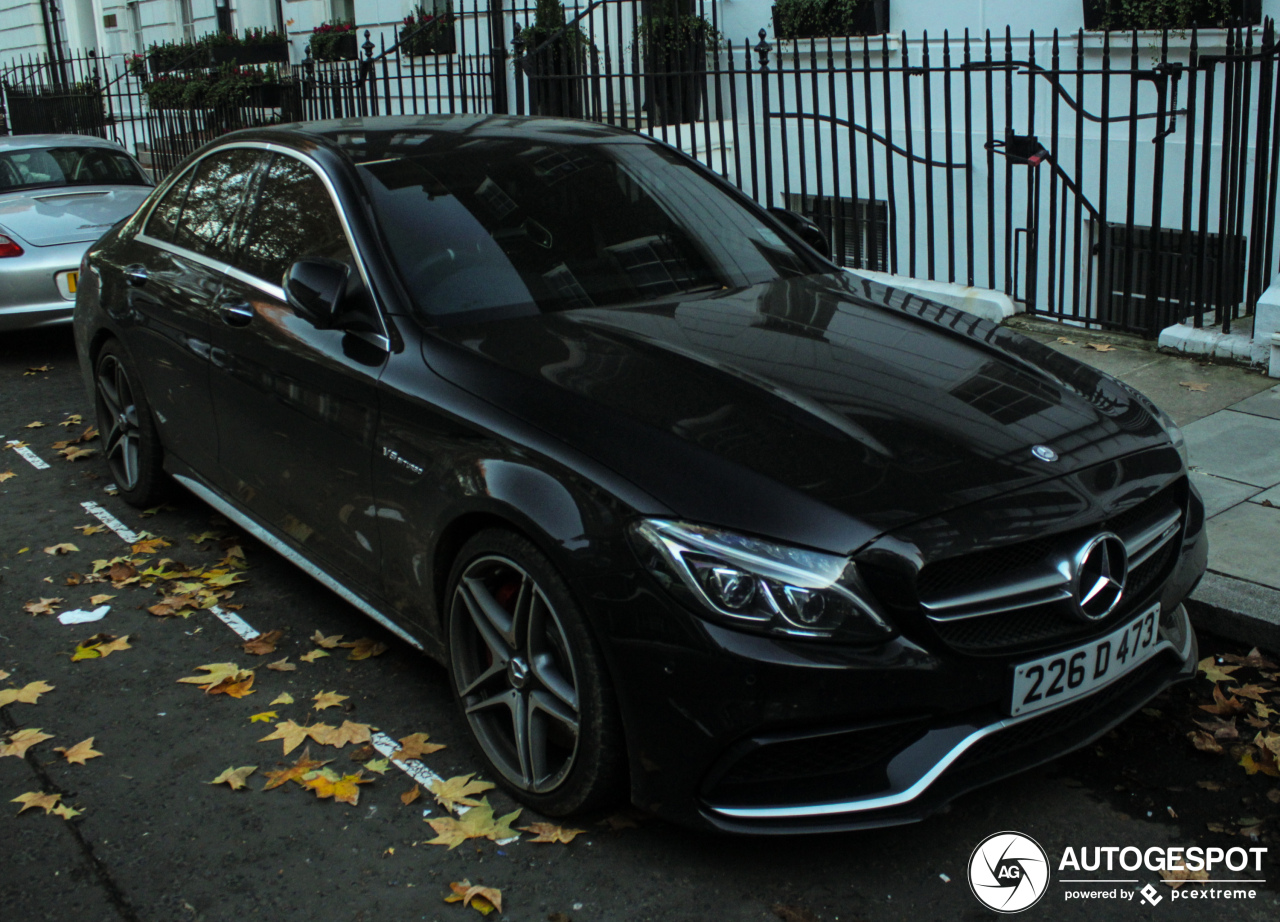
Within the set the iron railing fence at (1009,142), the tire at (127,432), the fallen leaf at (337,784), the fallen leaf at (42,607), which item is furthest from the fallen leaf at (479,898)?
the iron railing fence at (1009,142)

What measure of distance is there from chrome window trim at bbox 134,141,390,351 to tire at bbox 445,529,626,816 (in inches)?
33.4

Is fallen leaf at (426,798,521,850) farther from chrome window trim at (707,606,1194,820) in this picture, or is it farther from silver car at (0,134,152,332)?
silver car at (0,134,152,332)

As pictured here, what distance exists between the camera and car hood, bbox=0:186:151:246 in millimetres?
8969

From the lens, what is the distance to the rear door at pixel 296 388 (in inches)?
152

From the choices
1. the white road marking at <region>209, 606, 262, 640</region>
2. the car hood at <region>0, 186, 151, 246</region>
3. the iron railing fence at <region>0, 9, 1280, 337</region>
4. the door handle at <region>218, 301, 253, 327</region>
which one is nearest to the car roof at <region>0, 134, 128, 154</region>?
the car hood at <region>0, 186, 151, 246</region>

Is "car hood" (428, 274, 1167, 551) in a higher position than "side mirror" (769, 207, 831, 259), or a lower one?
lower

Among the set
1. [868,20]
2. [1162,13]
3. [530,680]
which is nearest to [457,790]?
[530,680]

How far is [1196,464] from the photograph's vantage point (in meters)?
5.51

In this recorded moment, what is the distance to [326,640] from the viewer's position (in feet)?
14.8

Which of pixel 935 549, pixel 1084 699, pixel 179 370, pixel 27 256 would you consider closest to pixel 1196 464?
pixel 1084 699

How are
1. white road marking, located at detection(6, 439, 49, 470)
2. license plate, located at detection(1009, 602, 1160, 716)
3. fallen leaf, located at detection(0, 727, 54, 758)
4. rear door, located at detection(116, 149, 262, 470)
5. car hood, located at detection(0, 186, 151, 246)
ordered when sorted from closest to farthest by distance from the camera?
license plate, located at detection(1009, 602, 1160, 716)
fallen leaf, located at detection(0, 727, 54, 758)
rear door, located at detection(116, 149, 262, 470)
white road marking, located at detection(6, 439, 49, 470)
car hood, located at detection(0, 186, 151, 246)

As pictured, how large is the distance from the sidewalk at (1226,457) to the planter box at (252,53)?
581 inches

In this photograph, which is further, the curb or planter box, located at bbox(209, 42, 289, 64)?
planter box, located at bbox(209, 42, 289, 64)

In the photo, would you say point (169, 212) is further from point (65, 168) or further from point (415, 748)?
point (65, 168)
